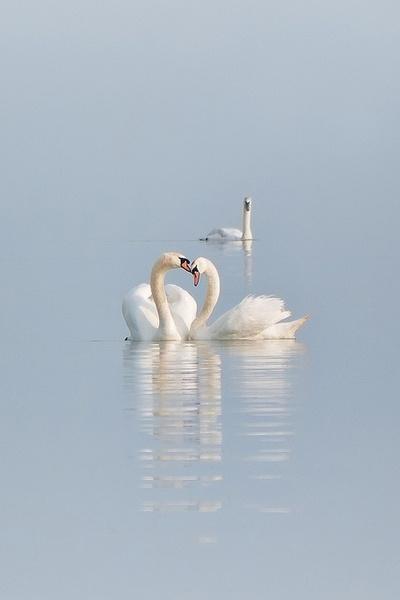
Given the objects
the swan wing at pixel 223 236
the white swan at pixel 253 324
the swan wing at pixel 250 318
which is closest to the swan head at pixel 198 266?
the white swan at pixel 253 324

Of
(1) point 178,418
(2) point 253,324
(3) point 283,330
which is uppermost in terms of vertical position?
(1) point 178,418

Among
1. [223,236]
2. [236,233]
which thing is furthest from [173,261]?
[236,233]

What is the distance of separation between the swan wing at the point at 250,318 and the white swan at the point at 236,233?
3913cm

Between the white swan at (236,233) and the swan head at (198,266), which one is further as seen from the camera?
the white swan at (236,233)

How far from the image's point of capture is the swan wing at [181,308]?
19.7m

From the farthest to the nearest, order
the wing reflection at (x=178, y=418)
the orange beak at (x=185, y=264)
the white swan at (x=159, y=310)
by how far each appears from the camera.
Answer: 1. the orange beak at (x=185, y=264)
2. the white swan at (x=159, y=310)
3. the wing reflection at (x=178, y=418)

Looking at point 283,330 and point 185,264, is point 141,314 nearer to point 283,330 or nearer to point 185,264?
point 185,264

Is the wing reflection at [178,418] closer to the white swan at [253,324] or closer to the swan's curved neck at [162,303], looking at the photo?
the white swan at [253,324]

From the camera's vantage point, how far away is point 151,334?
1942 cm

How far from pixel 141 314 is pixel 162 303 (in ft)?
0.82

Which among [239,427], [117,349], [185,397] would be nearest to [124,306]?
[117,349]

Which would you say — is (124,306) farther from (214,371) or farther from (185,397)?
(185,397)

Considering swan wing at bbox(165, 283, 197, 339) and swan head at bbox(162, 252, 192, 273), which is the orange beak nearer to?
swan head at bbox(162, 252, 192, 273)

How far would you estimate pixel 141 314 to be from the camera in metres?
19.6
